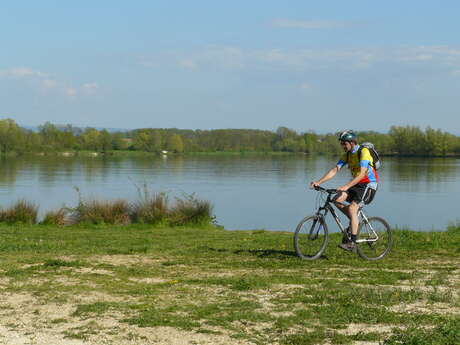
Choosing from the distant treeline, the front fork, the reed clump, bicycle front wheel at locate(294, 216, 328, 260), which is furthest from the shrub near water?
the distant treeline

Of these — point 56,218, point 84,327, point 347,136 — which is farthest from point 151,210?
point 84,327

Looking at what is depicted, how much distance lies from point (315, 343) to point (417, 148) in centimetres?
13862

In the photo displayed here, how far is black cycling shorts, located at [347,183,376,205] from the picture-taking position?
8281 millimetres

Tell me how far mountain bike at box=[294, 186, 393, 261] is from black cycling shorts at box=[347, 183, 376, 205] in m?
0.11

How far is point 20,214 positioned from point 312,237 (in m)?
10.2

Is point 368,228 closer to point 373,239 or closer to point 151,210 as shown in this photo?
point 373,239

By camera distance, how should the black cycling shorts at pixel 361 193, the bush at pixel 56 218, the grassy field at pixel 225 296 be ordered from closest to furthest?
the grassy field at pixel 225 296 < the black cycling shorts at pixel 361 193 < the bush at pixel 56 218

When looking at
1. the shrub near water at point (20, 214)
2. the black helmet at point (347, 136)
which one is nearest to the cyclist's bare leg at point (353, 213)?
the black helmet at point (347, 136)

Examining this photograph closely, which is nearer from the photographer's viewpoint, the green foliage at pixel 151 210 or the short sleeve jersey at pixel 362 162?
the short sleeve jersey at pixel 362 162

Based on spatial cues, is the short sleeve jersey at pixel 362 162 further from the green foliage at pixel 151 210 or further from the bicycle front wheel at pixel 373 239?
the green foliage at pixel 151 210

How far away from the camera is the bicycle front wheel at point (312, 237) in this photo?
8.57 metres

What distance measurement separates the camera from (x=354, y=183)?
322 inches

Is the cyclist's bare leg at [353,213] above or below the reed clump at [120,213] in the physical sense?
above

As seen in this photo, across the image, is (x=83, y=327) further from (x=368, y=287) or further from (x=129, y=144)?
(x=129, y=144)
